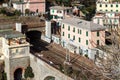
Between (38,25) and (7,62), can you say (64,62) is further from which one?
(38,25)

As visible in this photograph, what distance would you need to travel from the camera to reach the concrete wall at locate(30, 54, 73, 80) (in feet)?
95.3

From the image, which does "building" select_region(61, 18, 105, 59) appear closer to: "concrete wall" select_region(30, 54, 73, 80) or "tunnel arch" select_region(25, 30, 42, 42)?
"tunnel arch" select_region(25, 30, 42, 42)

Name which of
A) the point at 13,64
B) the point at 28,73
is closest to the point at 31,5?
the point at 13,64

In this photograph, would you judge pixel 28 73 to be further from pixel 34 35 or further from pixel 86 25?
pixel 34 35

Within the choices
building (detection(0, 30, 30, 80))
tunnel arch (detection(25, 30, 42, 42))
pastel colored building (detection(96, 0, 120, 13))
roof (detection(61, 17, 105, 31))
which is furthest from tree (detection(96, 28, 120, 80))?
pastel colored building (detection(96, 0, 120, 13))

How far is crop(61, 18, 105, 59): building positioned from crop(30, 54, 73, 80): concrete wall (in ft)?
20.2

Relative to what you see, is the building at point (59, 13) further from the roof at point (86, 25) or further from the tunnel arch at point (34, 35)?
the roof at point (86, 25)

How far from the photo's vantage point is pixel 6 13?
50844 millimetres

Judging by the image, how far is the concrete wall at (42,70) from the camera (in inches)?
1144

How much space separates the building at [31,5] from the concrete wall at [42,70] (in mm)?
21759

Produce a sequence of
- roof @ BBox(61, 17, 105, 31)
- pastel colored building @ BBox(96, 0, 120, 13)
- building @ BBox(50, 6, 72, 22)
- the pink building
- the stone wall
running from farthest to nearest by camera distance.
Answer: pastel colored building @ BBox(96, 0, 120, 13), the pink building, building @ BBox(50, 6, 72, 22), roof @ BBox(61, 17, 105, 31), the stone wall

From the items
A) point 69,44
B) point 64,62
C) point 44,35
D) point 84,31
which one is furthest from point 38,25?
point 64,62

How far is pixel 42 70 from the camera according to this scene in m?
32.0

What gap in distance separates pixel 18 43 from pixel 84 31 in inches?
311
